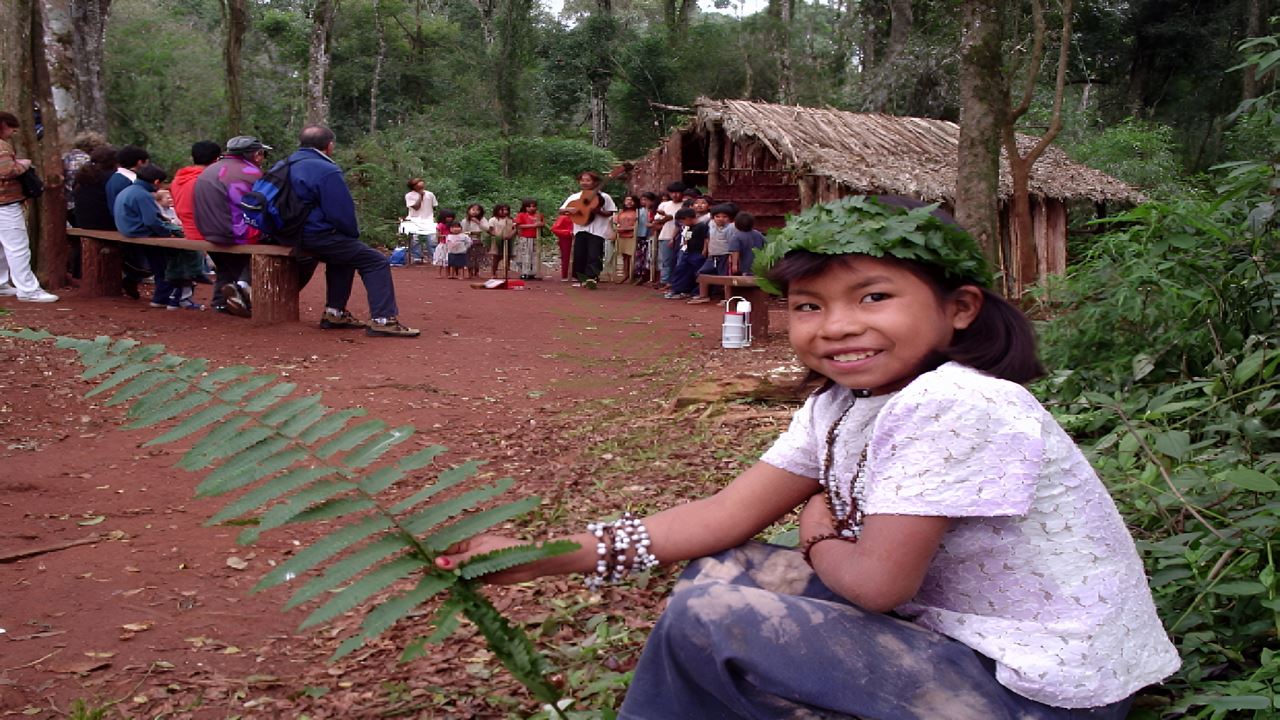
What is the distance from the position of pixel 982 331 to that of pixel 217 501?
3730mm

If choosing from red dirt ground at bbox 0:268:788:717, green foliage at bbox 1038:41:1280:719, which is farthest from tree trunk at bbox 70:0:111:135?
green foliage at bbox 1038:41:1280:719

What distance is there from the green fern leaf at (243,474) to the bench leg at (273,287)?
23.9 feet

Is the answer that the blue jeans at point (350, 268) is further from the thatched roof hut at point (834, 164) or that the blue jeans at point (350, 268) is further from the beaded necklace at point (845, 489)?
the thatched roof hut at point (834, 164)

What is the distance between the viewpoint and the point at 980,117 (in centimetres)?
805

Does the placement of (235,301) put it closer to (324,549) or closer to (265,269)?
(265,269)

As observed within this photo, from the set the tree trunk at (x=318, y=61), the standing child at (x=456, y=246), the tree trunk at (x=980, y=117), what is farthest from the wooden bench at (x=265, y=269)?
the tree trunk at (x=318, y=61)

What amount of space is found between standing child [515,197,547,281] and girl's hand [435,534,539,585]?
15385 millimetres

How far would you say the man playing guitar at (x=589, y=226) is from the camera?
1587cm

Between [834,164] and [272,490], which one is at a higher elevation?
[834,164]

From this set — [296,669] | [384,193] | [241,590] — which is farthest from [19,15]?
[384,193]

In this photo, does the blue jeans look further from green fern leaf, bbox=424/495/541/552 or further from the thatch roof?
the thatch roof

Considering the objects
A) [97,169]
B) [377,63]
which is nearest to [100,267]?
[97,169]

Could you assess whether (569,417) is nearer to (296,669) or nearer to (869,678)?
(296,669)

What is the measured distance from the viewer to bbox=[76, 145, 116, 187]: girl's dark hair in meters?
9.55
